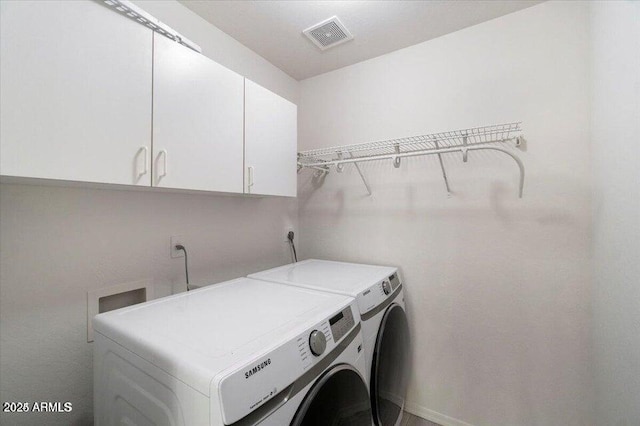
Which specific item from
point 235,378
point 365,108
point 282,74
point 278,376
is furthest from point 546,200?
point 282,74

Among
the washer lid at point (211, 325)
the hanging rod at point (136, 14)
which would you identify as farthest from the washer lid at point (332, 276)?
the hanging rod at point (136, 14)

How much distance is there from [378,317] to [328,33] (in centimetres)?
184

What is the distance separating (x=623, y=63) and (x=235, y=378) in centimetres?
179

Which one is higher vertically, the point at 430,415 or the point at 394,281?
the point at 394,281

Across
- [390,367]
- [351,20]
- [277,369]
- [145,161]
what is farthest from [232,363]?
[351,20]

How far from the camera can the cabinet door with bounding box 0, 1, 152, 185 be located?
0.73 m

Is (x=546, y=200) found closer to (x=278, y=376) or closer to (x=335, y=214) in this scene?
(x=335, y=214)

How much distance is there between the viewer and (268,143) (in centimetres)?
161

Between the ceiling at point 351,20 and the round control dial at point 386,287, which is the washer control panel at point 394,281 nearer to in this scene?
the round control dial at point 386,287

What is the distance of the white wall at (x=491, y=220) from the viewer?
1447 millimetres

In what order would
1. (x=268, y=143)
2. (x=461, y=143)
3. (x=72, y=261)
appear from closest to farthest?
(x=72, y=261) < (x=268, y=143) < (x=461, y=143)

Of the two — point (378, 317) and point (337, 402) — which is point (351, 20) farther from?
point (337, 402)

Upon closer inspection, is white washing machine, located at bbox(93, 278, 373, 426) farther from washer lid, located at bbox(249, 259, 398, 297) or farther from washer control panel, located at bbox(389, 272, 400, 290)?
washer control panel, located at bbox(389, 272, 400, 290)

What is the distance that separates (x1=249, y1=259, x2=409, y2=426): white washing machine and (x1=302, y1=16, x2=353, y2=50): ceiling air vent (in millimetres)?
1615
